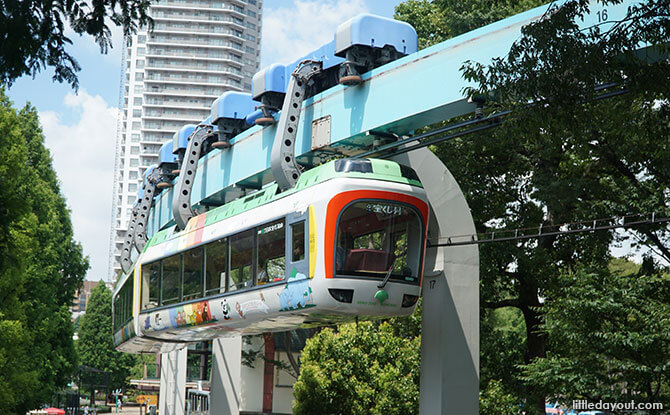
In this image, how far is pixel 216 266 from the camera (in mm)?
15891

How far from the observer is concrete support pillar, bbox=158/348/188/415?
108ft

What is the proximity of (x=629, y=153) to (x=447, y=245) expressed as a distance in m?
8.77

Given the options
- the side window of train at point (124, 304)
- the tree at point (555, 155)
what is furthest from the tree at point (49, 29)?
the side window of train at point (124, 304)

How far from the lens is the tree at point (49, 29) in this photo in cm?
858

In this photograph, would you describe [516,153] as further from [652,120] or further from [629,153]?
[652,120]

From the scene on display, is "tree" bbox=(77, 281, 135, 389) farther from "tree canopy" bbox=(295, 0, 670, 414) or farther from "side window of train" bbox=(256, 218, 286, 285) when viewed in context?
"side window of train" bbox=(256, 218, 286, 285)

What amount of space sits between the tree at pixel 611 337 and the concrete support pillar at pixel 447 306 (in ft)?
12.7

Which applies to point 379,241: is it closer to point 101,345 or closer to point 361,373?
point 361,373

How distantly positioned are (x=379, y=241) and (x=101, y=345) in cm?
7354

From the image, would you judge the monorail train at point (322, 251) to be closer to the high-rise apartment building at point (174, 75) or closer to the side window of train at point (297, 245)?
the side window of train at point (297, 245)

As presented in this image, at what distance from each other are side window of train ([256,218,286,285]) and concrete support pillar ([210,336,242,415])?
36.1ft

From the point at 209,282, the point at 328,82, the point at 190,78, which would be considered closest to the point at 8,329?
the point at 209,282

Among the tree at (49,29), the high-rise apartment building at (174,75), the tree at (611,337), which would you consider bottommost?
the tree at (611,337)


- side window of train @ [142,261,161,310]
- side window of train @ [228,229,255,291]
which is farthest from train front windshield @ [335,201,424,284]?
side window of train @ [142,261,161,310]
